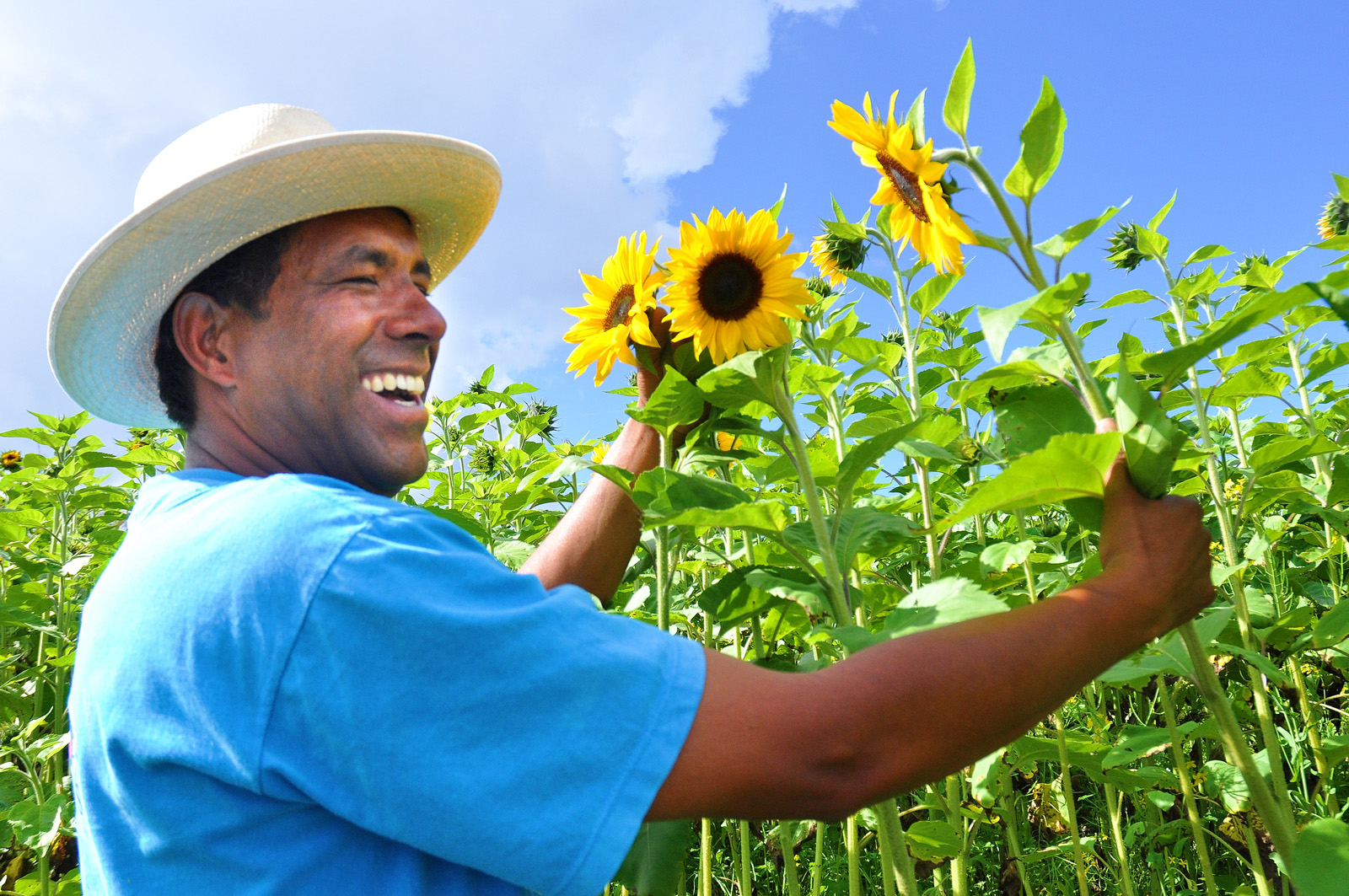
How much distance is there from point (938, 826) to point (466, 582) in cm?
160

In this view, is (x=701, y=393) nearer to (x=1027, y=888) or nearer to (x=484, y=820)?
(x=484, y=820)

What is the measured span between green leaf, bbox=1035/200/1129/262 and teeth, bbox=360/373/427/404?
43.1 inches

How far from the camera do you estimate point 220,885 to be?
114cm

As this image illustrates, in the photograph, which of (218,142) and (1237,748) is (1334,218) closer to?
(1237,748)

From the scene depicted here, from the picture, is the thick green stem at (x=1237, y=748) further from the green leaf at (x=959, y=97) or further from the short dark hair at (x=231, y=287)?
the short dark hair at (x=231, y=287)

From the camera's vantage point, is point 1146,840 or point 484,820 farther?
point 1146,840

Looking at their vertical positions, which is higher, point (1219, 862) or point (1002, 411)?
point (1002, 411)

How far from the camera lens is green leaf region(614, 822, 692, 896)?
180 cm

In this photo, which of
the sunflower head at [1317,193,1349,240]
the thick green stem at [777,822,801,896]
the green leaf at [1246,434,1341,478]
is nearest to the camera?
the green leaf at [1246,434,1341,478]

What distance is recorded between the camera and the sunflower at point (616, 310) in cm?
185

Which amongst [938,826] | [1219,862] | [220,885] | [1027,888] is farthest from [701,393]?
[1219,862]

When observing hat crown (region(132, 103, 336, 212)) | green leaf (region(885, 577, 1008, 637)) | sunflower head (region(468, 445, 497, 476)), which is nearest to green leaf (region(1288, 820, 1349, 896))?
green leaf (region(885, 577, 1008, 637))

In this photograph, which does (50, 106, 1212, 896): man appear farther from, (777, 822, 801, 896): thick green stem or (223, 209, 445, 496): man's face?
(777, 822, 801, 896): thick green stem

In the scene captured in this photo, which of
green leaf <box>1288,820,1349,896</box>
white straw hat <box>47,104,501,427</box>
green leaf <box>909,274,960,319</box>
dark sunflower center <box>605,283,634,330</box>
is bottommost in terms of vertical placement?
green leaf <box>1288,820,1349,896</box>
